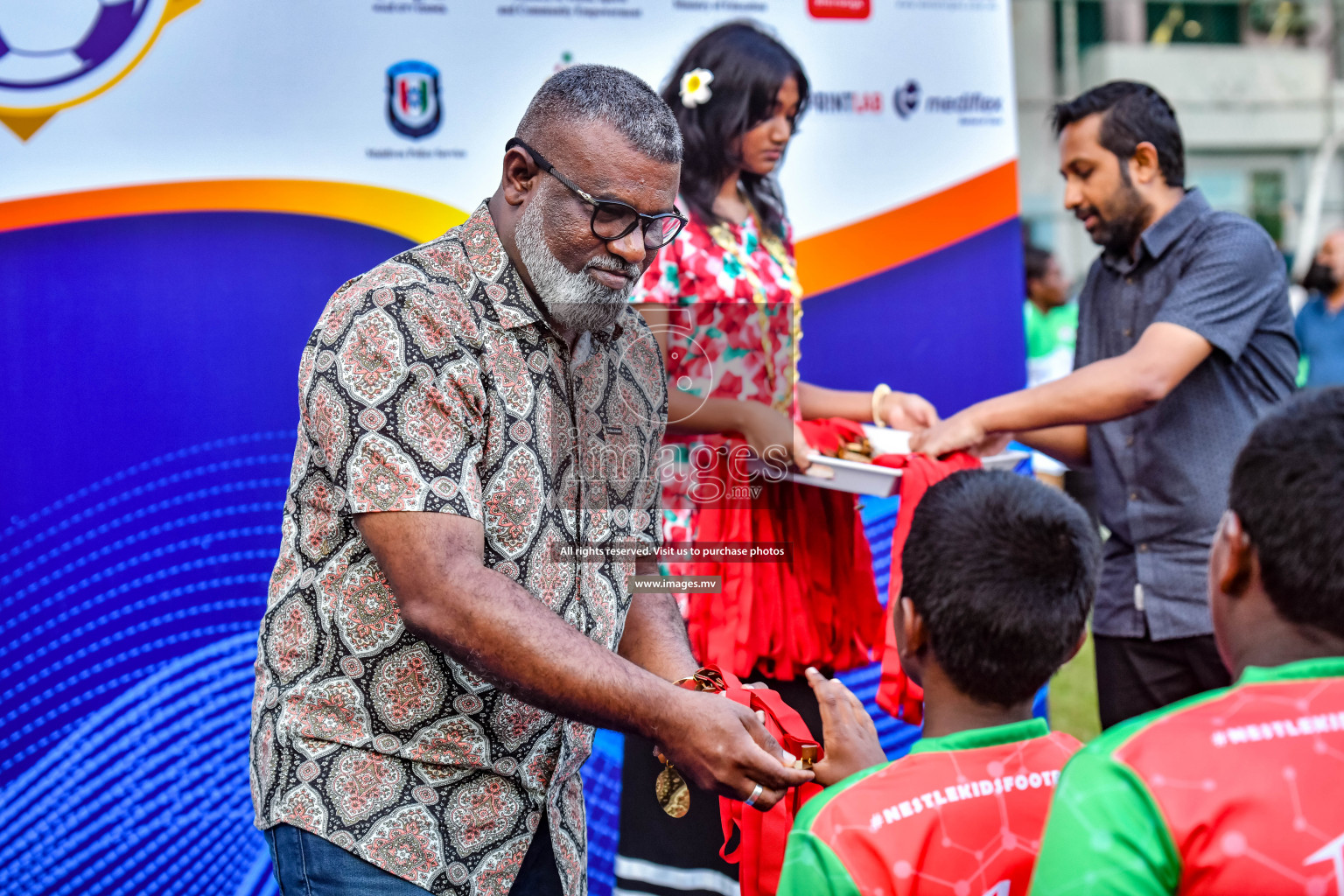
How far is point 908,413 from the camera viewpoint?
10.7 feet

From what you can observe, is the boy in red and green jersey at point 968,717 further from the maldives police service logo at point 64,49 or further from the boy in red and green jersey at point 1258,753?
the maldives police service logo at point 64,49

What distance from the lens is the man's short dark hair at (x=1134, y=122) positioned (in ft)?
10.7

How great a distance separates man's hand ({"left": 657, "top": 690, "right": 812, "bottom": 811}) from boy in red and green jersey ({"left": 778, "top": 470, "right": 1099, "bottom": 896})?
10 cm

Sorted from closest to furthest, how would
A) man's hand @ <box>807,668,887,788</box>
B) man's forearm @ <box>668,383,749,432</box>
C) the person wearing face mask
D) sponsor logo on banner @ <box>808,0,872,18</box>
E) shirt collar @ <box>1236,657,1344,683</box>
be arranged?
shirt collar @ <box>1236,657,1344,683</box> < man's hand @ <box>807,668,887,788</box> < man's forearm @ <box>668,383,749,432</box> < sponsor logo on banner @ <box>808,0,872,18</box> < the person wearing face mask

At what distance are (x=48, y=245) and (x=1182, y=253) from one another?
3013 millimetres

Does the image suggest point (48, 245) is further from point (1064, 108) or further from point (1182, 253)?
point (1182, 253)

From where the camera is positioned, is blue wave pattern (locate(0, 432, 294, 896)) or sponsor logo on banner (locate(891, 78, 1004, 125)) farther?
sponsor logo on banner (locate(891, 78, 1004, 125))

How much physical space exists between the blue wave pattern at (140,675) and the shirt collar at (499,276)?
1.50 m


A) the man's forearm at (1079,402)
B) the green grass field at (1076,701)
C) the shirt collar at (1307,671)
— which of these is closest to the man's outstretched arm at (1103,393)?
the man's forearm at (1079,402)

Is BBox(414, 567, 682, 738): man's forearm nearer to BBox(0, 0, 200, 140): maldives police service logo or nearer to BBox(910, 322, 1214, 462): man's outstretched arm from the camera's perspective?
BBox(910, 322, 1214, 462): man's outstretched arm

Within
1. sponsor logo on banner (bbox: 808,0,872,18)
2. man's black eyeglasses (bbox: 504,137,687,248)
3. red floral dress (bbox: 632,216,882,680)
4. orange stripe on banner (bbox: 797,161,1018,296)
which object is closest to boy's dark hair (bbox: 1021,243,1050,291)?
orange stripe on banner (bbox: 797,161,1018,296)

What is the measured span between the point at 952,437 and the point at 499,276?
1510 mm

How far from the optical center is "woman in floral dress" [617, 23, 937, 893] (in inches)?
106

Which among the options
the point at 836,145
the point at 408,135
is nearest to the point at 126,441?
the point at 408,135
